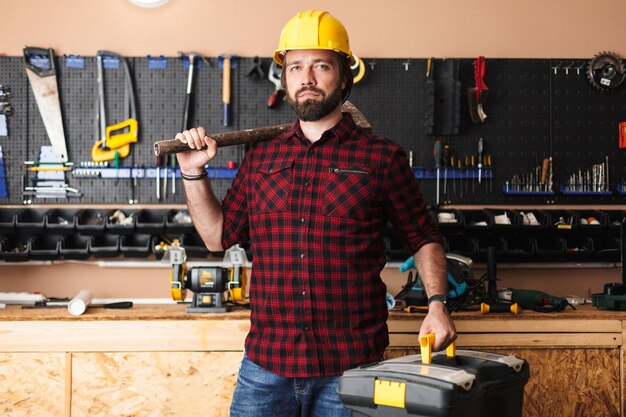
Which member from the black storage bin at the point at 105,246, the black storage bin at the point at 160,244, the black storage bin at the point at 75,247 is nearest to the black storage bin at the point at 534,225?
the black storage bin at the point at 160,244

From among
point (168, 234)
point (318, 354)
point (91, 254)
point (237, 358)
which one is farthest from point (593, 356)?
point (91, 254)

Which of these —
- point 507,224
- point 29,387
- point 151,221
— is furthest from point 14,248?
point 507,224

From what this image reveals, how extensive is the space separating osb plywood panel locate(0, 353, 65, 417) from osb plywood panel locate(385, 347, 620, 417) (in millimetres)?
1405

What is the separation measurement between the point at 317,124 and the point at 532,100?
2368mm

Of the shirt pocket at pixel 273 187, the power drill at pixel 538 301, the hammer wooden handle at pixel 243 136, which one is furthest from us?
the power drill at pixel 538 301

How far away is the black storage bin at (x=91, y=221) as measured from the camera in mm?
3613

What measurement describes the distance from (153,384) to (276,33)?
81.3 inches

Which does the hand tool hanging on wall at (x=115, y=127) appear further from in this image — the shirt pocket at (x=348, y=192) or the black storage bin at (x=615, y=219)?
the black storage bin at (x=615, y=219)

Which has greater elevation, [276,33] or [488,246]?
[276,33]

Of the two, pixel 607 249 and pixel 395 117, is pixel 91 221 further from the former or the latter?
pixel 607 249

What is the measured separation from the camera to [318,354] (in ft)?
5.93

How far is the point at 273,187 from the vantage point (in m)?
1.96

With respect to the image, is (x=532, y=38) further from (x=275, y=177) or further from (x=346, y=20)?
(x=275, y=177)

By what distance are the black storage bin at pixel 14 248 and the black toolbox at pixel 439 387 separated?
100 inches
